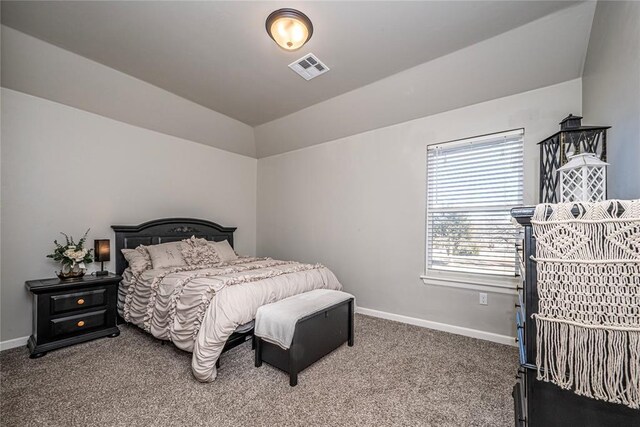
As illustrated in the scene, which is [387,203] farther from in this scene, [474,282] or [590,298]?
[590,298]

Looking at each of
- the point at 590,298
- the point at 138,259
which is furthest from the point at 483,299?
the point at 138,259

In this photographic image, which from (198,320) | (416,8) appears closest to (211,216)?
(198,320)

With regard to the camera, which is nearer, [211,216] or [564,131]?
[564,131]

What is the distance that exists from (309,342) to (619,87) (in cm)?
257

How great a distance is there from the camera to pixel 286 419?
1767 millimetres

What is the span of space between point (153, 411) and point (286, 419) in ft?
2.83

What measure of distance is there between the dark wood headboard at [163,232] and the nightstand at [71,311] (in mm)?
538

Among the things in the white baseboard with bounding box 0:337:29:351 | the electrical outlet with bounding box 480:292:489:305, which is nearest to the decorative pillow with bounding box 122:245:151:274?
the white baseboard with bounding box 0:337:29:351

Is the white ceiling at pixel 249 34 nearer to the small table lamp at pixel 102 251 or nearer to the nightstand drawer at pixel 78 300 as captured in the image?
the small table lamp at pixel 102 251

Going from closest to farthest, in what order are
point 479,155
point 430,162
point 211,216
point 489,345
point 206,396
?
point 206,396 < point 489,345 < point 479,155 < point 430,162 < point 211,216

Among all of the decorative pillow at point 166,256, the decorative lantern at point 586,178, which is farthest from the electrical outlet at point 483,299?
the decorative pillow at point 166,256

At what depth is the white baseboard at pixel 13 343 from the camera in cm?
269

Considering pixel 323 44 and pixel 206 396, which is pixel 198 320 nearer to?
pixel 206 396

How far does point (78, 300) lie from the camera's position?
2.79m
